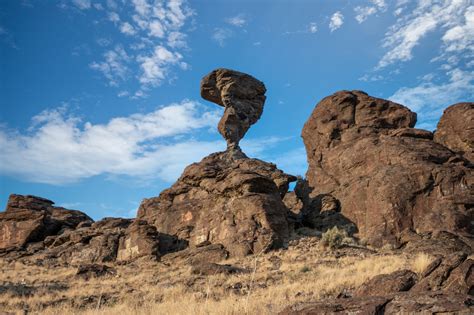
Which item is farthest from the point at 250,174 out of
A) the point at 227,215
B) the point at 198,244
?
the point at 198,244

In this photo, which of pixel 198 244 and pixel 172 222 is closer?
pixel 198 244

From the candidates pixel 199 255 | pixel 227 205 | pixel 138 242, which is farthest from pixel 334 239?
pixel 138 242

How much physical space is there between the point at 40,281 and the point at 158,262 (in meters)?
7.81

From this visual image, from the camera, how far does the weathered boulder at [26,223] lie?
134 feet

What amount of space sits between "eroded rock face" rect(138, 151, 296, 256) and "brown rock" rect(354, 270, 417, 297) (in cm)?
1792

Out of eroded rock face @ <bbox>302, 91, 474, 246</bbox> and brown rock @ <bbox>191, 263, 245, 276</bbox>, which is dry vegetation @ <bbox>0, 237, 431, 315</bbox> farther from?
eroded rock face @ <bbox>302, 91, 474, 246</bbox>

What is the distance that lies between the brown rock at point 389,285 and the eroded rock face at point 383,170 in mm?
18905

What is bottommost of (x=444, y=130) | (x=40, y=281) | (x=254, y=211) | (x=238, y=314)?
(x=238, y=314)

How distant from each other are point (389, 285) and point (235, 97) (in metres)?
45.6

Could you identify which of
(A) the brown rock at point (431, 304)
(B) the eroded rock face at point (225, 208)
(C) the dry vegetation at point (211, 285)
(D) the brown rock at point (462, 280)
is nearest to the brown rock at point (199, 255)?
(B) the eroded rock face at point (225, 208)

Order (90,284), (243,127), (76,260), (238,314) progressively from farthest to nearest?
(243,127)
(76,260)
(90,284)
(238,314)

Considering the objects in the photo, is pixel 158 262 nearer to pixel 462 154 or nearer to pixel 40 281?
pixel 40 281

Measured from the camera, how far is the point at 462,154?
113 ft

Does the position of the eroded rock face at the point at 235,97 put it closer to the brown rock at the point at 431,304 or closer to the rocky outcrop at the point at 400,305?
the rocky outcrop at the point at 400,305
